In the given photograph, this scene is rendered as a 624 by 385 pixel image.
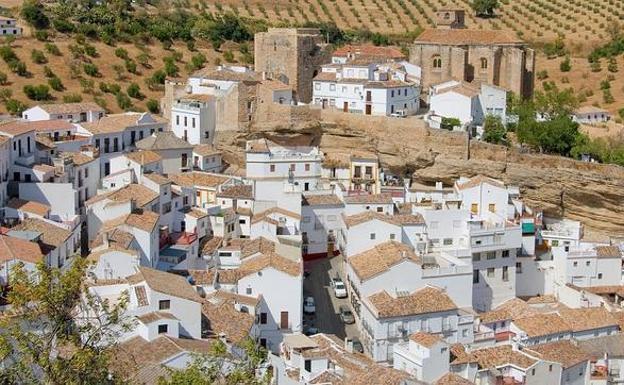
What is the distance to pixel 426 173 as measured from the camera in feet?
113

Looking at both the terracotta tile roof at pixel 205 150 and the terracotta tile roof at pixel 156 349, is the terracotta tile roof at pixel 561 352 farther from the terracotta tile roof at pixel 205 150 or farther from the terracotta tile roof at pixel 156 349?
the terracotta tile roof at pixel 205 150

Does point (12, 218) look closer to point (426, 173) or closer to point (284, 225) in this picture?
point (284, 225)

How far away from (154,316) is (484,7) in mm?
48356

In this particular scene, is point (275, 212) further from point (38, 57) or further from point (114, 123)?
point (38, 57)

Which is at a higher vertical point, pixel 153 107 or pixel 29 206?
pixel 153 107

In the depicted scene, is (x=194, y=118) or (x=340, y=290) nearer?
(x=340, y=290)

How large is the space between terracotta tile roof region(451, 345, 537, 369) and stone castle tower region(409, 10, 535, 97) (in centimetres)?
1684

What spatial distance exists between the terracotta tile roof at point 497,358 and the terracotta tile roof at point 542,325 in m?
1.33

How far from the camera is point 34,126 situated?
32.4m

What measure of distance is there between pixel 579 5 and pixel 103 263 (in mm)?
51793

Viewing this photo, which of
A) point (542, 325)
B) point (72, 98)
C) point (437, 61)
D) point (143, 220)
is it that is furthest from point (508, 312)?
point (72, 98)

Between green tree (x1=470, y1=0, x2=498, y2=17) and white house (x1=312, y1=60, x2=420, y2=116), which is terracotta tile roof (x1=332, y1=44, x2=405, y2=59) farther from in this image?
green tree (x1=470, y1=0, x2=498, y2=17)

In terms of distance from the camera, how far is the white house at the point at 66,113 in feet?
117

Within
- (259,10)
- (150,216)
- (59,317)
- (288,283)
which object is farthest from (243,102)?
(259,10)
